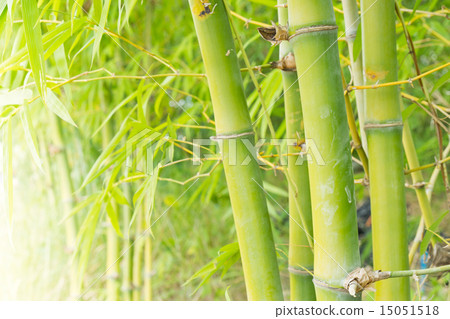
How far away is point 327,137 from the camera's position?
0.32 m

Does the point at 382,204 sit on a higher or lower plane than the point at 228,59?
lower

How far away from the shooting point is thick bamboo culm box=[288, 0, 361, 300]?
316mm

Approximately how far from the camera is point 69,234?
40.9 inches

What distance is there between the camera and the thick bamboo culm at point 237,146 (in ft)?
1.10

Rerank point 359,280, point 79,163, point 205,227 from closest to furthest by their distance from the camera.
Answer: point 359,280
point 79,163
point 205,227

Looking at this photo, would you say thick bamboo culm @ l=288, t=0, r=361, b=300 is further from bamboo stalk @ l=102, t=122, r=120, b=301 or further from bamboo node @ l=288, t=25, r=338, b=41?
bamboo stalk @ l=102, t=122, r=120, b=301

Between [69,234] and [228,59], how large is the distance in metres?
0.84

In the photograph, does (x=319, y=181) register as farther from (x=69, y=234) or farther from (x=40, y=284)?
(x=40, y=284)

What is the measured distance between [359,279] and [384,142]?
0.12m

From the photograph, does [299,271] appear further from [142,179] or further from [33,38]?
[142,179]

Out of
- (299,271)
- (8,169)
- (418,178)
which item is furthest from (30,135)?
(418,178)

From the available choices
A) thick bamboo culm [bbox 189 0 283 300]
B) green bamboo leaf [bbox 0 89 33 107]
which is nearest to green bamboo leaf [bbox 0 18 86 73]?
green bamboo leaf [bbox 0 89 33 107]

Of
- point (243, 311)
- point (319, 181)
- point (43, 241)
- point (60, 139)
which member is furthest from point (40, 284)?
point (319, 181)

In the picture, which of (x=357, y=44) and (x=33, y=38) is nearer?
(x=33, y=38)
